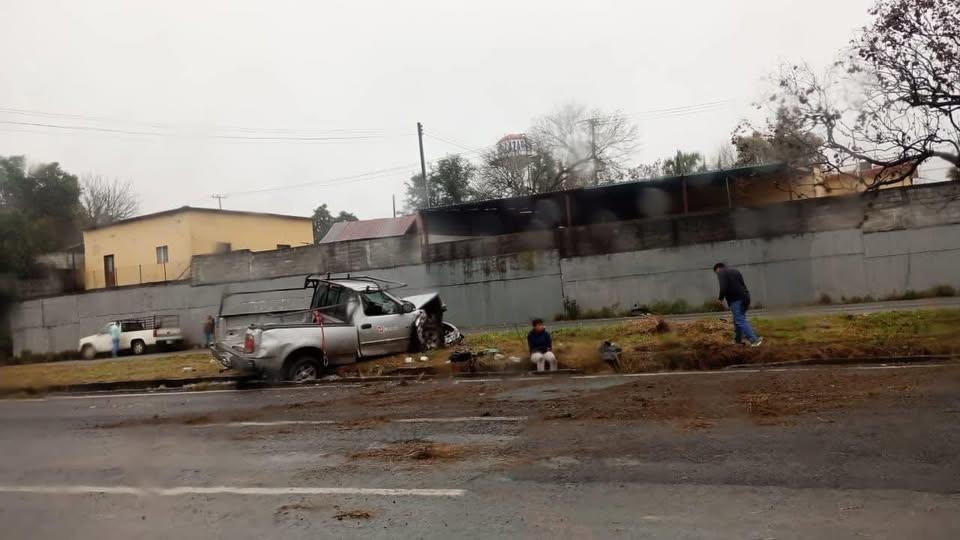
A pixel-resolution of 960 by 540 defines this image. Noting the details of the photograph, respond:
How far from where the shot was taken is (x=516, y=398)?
10062mm

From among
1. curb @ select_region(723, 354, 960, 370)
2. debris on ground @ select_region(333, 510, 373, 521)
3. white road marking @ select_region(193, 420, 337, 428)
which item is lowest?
curb @ select_region(723, 354, 960, 370)

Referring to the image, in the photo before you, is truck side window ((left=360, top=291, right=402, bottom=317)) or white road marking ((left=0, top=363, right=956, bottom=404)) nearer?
white road marking ((left=0, top=363, right=956, bottom=404))

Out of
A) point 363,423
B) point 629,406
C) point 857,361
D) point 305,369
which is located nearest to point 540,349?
point 629,406

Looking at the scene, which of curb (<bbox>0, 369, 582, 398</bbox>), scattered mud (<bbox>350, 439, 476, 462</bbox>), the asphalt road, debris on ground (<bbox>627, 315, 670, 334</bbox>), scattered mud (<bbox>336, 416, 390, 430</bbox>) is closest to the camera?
the asphalt road

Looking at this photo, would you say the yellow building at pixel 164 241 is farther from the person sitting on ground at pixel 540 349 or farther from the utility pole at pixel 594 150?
the utility pole at pixel 594 150

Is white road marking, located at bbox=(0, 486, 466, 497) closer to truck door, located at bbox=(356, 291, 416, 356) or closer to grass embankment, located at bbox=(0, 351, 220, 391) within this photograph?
truck door, located at bbox=(356, 291, 416, 356)

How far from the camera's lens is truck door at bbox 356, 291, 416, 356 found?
1483cm

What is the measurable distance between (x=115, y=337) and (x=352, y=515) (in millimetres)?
27129

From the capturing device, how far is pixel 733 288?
12844 millimetres

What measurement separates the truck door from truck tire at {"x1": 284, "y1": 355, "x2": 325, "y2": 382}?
106 centimetres

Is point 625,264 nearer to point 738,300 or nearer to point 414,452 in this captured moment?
point 738,300

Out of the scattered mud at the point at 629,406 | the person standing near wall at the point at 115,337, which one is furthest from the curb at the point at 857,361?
the person standing near wall at the point at 115,337

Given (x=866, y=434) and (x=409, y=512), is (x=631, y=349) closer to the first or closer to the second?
(x=866, y=434)

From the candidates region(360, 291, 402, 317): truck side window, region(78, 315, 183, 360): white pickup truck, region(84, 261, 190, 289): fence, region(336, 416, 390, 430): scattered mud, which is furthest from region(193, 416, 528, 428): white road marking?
region(78, 315, 183, 360): white pickup truck
